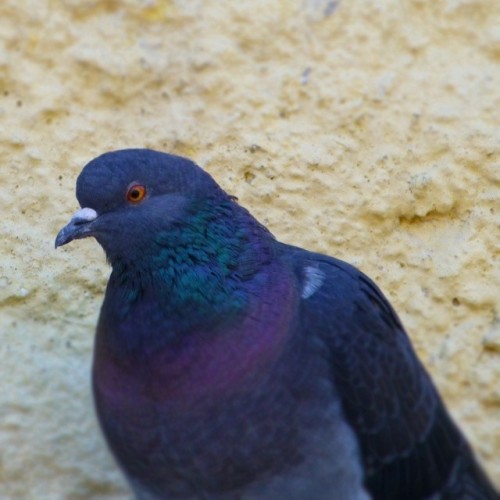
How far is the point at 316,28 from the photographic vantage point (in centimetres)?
453

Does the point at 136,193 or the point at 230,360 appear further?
the point at 136,193

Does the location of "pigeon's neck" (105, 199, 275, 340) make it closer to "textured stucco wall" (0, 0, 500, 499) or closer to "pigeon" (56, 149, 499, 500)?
"pigeon" (56, 149, 499, 500)

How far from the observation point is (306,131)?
4484 mm

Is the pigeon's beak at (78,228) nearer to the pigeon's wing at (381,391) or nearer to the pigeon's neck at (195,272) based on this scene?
the pigeon's neck at (195,272)

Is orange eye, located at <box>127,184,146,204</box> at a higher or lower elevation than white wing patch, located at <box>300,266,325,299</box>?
higher

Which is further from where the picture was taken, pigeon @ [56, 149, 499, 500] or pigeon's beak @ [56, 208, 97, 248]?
pigeon's beak @ [56, 208, 97, 248]

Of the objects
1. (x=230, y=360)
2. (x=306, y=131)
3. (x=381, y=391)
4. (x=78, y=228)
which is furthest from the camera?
(x=306, y=131)

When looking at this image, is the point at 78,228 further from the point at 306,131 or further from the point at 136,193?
the point at 306,131

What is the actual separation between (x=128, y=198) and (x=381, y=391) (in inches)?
39.8

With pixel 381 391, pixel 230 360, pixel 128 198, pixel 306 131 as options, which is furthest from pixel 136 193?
pixel 306 131

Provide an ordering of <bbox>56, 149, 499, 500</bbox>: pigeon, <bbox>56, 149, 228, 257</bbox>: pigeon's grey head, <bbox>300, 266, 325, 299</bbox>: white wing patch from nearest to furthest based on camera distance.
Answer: <bbox>56, 149, 499, 500</bbox>: pigeon
<bbox>56, 149, 228, 257</bbox>: pigeon's grey head
<bbox>300, 266, 325, 299</bbox>: white wing patch

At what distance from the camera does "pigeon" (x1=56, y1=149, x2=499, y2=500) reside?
10.9ft

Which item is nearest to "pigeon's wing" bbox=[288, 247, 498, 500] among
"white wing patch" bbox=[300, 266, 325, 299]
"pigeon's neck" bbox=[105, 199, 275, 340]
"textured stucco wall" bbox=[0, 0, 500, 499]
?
"white wing patch" bbox=[300, 266, 325, 299]

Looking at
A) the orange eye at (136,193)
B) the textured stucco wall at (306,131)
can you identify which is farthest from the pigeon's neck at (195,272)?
the textured stucco wall at (306,131)
